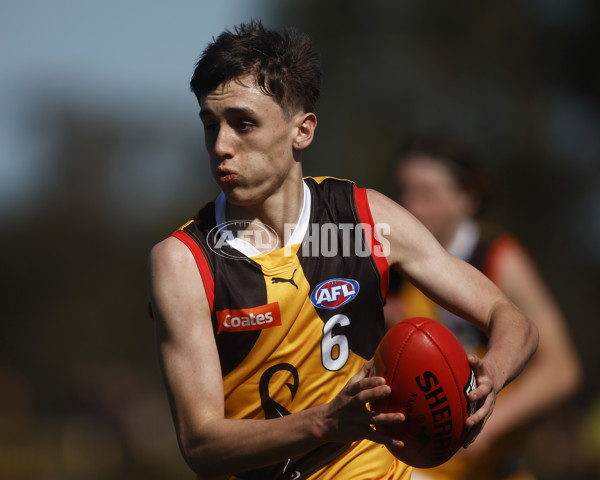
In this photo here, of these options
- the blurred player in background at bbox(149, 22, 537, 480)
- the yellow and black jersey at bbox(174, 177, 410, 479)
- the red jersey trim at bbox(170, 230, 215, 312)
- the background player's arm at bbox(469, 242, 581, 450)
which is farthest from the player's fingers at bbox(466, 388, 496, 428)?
the background player's arm at bbox(469, 242, 581, 450)

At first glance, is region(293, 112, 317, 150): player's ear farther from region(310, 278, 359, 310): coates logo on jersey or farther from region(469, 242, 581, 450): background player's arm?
region(469, 242, 581, 450): background player's arm

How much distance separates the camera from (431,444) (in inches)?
115

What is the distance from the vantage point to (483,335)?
5.29m

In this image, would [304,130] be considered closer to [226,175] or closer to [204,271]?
[226,175]

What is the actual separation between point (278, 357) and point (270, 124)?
1.05 metres

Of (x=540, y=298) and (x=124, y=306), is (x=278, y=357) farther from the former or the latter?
(x=124, y=306)

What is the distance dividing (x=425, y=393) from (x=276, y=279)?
95cm

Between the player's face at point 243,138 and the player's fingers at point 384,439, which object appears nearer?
the player's fingers at point 384,439

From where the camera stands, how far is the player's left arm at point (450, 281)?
3473mm

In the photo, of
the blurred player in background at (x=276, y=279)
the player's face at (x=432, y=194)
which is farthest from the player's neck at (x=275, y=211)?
the player's face at (x=432, y=194)

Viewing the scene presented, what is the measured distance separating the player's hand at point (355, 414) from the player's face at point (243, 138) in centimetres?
117

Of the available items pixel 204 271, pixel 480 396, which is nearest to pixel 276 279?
pixel 204 271

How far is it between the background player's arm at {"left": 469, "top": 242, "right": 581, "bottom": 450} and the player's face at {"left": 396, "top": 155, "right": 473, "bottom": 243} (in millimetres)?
596

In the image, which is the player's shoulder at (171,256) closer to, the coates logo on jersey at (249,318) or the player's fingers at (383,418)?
the coates logo on jersey at (249,318)
